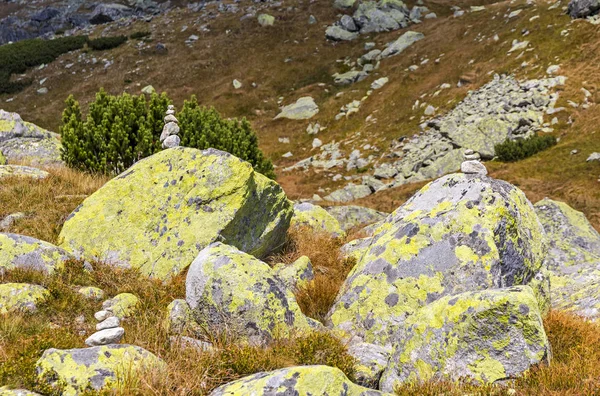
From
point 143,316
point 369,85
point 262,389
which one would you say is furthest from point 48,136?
point 369,85

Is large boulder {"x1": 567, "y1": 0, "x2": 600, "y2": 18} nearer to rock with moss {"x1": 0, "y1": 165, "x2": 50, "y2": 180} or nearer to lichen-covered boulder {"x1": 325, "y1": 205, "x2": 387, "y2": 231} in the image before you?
lichen-covered boulder {"x1": 325, "y1": 205, "x2": 387, "y2": 231}

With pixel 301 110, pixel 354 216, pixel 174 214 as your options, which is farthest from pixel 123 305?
pixel 301 110

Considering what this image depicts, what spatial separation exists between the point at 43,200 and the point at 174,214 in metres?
3.38

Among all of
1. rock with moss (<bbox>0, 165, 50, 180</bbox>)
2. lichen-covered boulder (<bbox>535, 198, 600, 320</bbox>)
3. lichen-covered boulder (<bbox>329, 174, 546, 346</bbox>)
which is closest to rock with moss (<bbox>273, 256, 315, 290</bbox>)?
lichen-covered boulder (<bbox>329, 174, 546, 346</bbox>)

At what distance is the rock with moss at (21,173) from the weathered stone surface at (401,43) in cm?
4602

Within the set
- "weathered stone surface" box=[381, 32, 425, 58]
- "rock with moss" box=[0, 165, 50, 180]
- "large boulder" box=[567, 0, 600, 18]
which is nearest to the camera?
"rock with moss" box=[0, 165, 50, 180]

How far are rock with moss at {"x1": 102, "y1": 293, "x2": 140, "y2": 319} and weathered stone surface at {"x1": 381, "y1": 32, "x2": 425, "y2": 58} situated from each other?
1950 inches

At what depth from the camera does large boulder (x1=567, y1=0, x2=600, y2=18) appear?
35.2 metres

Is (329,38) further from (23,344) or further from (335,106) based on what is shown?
(23,344)

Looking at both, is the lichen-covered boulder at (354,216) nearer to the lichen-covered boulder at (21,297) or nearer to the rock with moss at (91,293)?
the rock with moss at (91,293)

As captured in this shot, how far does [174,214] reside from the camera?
8023 mm

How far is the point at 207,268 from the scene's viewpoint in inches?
224

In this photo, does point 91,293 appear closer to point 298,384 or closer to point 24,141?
point 298,384

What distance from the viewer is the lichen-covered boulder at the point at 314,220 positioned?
11406mm
